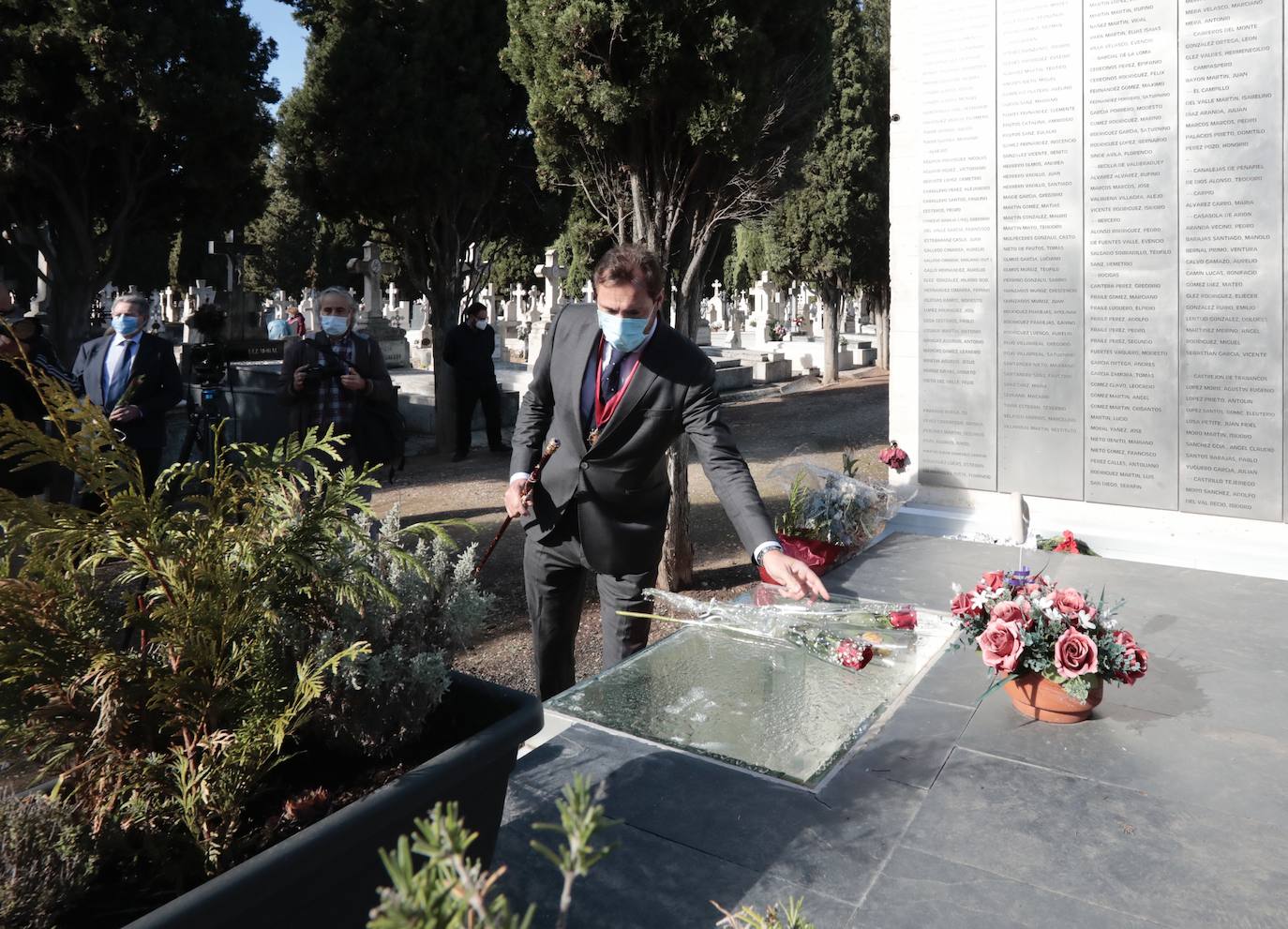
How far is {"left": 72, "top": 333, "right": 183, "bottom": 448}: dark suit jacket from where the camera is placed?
6.26 metres

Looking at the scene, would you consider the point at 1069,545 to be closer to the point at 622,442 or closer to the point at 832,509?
the point at 832,509

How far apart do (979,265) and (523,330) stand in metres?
20.9

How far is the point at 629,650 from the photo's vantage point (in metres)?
3.94

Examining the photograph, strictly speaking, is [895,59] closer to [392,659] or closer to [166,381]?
[166,381]

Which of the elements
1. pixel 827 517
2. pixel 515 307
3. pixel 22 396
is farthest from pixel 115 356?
pixel 515 307

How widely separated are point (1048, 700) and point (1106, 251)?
363cm

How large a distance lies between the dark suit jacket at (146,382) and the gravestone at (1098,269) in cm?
496

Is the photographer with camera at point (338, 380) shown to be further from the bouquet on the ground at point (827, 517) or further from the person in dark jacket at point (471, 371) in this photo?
the person in dark jacket at point (471, 371)

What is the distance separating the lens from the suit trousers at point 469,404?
41.4 ft

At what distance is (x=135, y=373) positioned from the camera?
6.21 metres

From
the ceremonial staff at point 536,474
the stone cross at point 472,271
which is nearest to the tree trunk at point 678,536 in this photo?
the ceremonial staff at point 536,474

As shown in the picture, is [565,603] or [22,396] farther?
[22,396]

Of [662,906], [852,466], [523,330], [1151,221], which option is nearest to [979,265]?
[1151,221]

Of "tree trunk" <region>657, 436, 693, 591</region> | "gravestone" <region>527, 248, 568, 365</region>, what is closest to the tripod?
"tree trunk" <region>657, 436, 693, 591</region>
